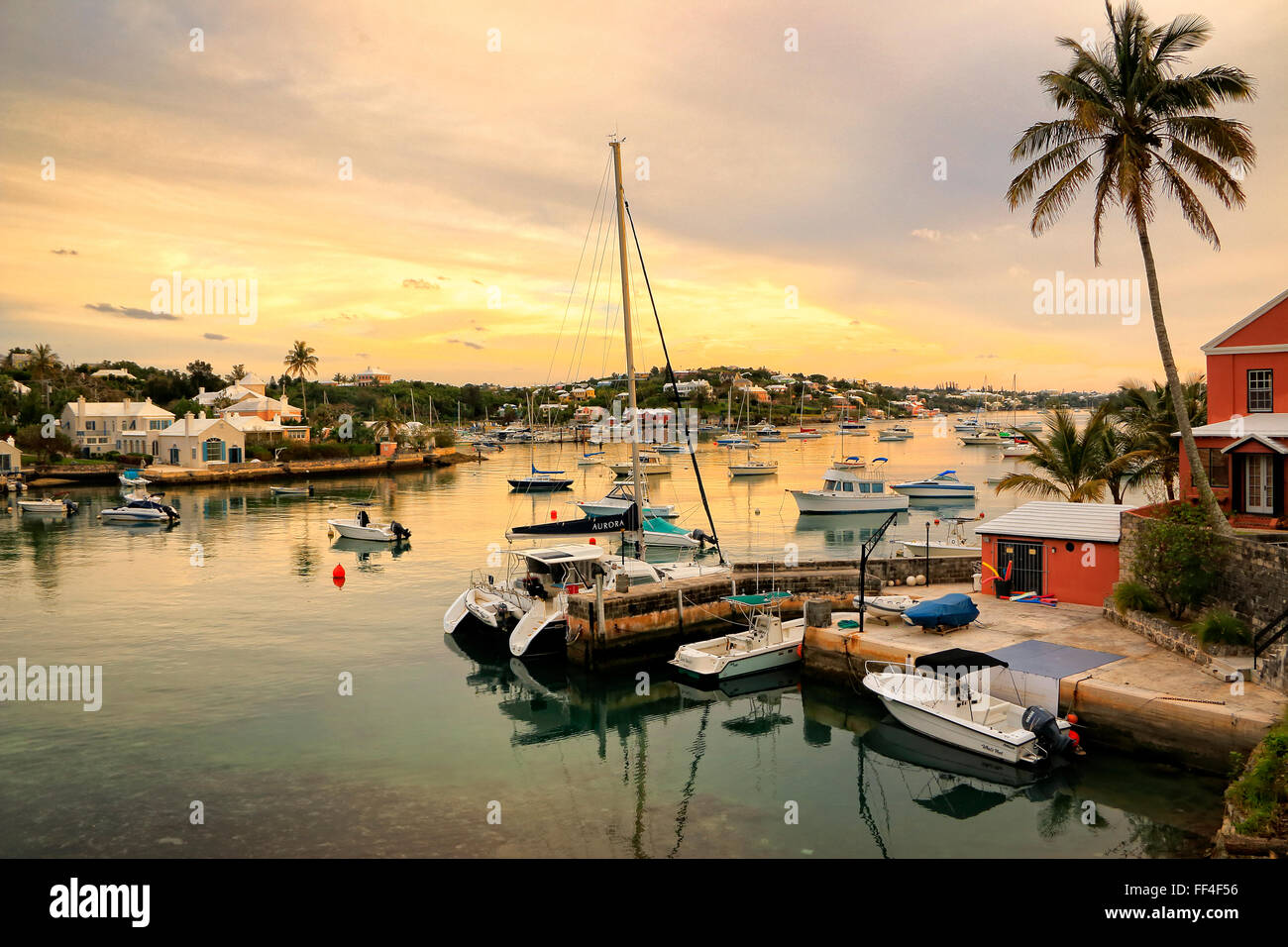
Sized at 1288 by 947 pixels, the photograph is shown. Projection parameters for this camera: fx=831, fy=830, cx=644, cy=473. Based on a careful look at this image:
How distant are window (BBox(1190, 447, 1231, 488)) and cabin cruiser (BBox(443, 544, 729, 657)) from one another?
1500 centimetres

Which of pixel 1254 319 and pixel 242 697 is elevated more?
pixel 1254 319

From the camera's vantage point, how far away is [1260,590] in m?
18.2

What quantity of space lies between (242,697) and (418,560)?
22.5m

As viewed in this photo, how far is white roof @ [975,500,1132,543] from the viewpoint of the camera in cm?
2441

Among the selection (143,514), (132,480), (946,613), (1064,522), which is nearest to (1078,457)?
(1064,522)

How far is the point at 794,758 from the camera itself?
18.6m

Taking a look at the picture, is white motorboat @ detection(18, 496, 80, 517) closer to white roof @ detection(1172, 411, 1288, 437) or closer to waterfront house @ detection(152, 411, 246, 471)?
waterfront house @ detection(152, 411, 246, 471)

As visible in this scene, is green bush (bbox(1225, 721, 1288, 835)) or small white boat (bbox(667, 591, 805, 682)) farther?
small white boat (bbox(667, 591, 805, 682))

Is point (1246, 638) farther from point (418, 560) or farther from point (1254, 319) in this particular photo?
point (418, 560)

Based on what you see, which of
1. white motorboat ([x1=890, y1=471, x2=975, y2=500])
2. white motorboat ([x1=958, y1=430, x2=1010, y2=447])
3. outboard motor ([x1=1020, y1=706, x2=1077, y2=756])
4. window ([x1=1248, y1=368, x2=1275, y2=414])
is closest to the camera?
outboard motor ([x1=1020, y1=706, x2=1077, y2=756])

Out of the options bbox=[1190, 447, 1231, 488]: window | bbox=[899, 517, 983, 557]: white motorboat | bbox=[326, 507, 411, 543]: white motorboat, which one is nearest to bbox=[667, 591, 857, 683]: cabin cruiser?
bbox=[1190, 447, 1231, 488]: window

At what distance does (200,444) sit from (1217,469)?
9391 centimetres
